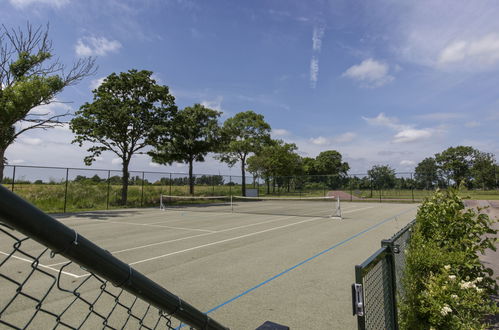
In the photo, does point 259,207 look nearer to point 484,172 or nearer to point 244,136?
point 244,136

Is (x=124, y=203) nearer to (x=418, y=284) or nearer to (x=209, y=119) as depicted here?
(x=209, y=119)

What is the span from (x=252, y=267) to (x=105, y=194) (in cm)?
2207

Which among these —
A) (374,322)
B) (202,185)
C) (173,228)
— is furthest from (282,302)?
(202,185)

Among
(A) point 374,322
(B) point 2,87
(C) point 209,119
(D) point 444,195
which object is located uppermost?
(C) point 209,119

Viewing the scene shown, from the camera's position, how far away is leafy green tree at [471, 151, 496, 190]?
6750cm

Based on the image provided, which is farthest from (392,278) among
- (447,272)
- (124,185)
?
(124,185)

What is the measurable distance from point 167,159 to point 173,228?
17.8 m

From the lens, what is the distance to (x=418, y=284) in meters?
4.02

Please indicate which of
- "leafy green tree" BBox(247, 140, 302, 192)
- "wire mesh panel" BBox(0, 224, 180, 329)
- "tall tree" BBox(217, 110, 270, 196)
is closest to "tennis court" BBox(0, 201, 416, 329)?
"wire mesh panel" BBox(0, 224, 180, 329)

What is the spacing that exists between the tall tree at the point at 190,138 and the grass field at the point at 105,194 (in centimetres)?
318

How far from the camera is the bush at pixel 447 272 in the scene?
3154 millimetres

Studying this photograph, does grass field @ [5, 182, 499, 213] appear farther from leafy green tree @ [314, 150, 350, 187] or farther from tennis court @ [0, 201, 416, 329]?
leafy green tree @ [314, 150, 350, 187]

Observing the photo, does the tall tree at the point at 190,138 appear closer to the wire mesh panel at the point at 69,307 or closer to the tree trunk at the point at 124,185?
the tree trunk at the point at 124,185

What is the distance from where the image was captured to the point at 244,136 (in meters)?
45.4
